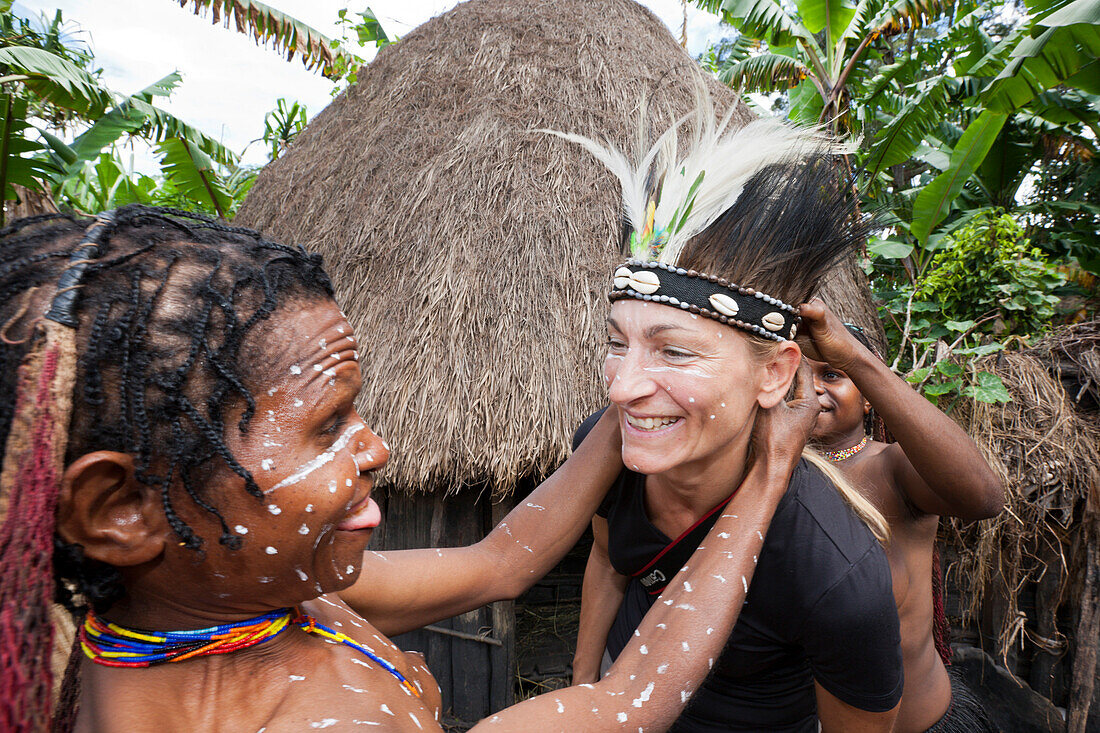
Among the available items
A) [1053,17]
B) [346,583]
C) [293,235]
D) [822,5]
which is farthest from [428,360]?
[822,5]

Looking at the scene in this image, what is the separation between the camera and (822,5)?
240 inches

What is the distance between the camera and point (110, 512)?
0.87m

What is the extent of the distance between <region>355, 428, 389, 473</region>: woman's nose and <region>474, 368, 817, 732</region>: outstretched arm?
56cm

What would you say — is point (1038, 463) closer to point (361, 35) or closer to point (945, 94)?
point (945, 94)

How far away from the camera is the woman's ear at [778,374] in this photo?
5.41ft

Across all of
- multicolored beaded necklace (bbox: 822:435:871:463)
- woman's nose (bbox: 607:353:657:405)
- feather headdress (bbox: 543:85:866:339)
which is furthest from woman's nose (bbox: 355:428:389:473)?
multicolored beaded necklace (bbox: 822:435:871:463)

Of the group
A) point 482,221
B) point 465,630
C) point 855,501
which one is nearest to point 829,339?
point 855,501

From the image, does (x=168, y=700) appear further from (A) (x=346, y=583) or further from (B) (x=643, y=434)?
(B) (x=643, y=434)

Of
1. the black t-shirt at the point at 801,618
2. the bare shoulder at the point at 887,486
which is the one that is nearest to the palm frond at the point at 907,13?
the bare shoulder at the point at 887,486

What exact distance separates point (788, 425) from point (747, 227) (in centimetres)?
52

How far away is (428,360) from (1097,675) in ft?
15.4

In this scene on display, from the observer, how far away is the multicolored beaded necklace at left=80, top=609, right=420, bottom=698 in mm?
943

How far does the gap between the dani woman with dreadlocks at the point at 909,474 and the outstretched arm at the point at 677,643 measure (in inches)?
17.6

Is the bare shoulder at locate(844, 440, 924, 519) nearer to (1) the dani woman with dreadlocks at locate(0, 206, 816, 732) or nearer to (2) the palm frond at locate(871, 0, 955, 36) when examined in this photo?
(1) the dani woman with dreadlocks at locate(0, 206, 816, 732)
